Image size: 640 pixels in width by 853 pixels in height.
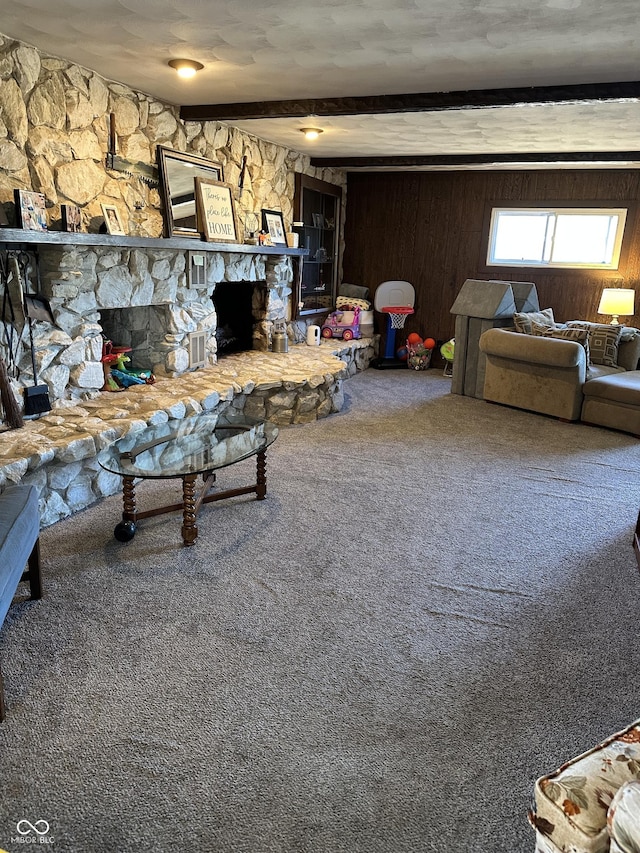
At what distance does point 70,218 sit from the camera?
335 centimetres

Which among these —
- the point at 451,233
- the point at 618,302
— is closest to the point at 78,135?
the point at 451,233

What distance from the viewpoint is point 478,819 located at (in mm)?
1494

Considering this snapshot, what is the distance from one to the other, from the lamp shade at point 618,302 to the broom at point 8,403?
17.6ft

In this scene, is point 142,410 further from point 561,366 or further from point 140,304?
point 561,366

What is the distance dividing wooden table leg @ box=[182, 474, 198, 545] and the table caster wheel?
0.24 metres

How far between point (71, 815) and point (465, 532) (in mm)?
2086

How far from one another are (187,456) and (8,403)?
1008mm

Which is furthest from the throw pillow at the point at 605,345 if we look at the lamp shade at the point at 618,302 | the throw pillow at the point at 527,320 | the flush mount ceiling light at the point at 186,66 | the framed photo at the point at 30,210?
the framed photo at the point at 30,210

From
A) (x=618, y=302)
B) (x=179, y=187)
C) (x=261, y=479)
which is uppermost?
(x=179, y=187)

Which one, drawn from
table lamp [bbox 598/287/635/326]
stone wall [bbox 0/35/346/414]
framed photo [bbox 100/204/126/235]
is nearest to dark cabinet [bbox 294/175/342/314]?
stone wall [bbox 0/35/346/414]

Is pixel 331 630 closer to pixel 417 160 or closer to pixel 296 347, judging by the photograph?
pixel 296 347

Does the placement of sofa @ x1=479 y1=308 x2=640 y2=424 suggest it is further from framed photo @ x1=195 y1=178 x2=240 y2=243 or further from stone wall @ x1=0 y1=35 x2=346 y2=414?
stone wall @ x1=0 y1=35 x2=346 y2=414

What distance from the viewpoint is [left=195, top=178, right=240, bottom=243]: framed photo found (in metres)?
4.58

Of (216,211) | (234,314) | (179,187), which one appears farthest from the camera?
(234,314)
